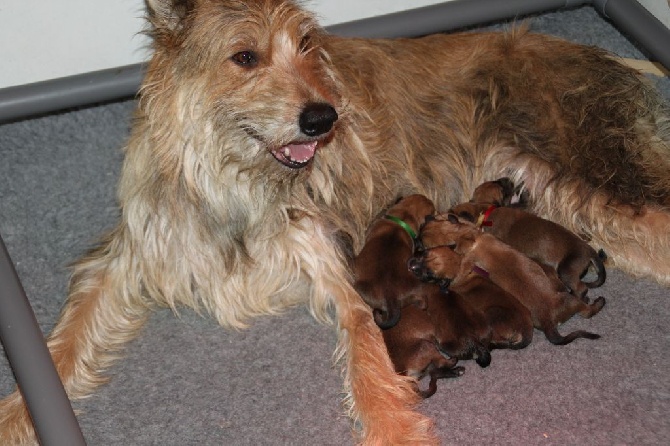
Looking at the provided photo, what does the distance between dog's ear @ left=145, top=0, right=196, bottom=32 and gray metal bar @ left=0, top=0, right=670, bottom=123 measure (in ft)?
3.20

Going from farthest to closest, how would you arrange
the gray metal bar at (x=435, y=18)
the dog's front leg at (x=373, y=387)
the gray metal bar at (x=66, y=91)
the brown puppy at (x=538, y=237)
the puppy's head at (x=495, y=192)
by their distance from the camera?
the gray metal bar at (x=435, y=18)
the gray metal bar at (x=66, y=91)
the puppy's head at (x=495, y=192)
the brown puppy at (x=538, y=237)
the dog's front leg at (x=373, y=387)

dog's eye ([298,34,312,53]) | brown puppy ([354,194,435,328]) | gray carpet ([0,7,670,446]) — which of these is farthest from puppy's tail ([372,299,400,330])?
dog's eye ([298,34,312,53])

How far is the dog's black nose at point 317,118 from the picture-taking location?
339cm

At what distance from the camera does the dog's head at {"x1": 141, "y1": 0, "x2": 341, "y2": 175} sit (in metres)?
3.44

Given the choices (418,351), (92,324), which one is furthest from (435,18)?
(92,324)

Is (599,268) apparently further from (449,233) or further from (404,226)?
(404,226)

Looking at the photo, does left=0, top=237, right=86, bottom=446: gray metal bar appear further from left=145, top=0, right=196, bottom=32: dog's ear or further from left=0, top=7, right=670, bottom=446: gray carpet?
left=145, top=0, right=196, bottom=32: dog's ear

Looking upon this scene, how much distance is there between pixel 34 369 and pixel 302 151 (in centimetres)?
112

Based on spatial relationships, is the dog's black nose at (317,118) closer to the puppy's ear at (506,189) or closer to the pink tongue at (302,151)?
the pink tongue at (302,151)

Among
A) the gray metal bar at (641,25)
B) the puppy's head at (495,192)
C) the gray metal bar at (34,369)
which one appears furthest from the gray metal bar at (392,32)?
the gray metal bar at (34,369)

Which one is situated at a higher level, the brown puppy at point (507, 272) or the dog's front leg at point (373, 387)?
the brown puppy at point (507, 272)

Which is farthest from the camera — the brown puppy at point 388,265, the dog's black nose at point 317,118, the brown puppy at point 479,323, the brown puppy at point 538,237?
the brown puppy at point 538,237

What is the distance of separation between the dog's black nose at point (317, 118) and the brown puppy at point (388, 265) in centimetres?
60

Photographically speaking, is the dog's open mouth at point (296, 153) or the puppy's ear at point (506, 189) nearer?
the dog's open mouth at point (296, 153)
